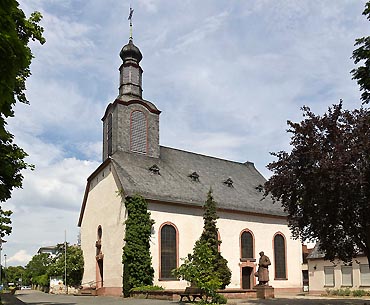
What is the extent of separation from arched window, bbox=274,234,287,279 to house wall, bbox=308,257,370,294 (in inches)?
190

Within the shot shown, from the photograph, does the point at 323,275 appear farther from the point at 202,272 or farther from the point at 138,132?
the point at 138,132

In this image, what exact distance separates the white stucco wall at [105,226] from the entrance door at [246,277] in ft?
38.6

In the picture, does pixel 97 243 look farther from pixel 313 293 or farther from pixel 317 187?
pixel 317 187

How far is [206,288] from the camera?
2098cm

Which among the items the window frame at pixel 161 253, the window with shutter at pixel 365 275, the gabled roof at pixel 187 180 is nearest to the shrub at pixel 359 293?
the window with shutter at pixel 365 275

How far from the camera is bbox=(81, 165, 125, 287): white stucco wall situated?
1382 inches

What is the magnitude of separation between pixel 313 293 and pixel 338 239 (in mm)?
19381

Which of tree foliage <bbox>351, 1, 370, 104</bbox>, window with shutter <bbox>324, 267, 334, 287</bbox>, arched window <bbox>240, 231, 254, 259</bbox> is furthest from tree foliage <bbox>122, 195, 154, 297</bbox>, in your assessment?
tree foliage <bbox>351, 1, 370, 104</bbox>

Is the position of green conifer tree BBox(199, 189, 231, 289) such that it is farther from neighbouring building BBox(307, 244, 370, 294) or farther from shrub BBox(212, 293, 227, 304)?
shrub BBox(212, 293, 227, 304)

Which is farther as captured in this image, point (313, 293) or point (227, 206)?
point (227, 206)

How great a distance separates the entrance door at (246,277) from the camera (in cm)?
3979

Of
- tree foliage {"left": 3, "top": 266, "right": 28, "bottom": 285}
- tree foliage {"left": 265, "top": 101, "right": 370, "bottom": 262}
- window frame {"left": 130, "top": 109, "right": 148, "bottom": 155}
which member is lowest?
tree foliage {"left": 3, "top": 266, "right": 28, "bottom": 285}

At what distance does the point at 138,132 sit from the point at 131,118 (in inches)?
55.6

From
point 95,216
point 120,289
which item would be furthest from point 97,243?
point 120,289
